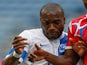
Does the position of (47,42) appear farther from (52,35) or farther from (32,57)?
(32,57)

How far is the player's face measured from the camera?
194 cm

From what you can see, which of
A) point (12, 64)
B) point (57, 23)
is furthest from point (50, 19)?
point (12, 64)

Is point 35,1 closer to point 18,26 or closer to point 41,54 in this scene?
point 18,26

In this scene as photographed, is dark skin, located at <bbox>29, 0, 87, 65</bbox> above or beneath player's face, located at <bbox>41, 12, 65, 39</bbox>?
beneath

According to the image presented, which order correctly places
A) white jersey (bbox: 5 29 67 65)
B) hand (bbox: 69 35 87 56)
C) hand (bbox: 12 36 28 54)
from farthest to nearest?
white jersey (bbox: 5 29 67 65) → hand (bbox: 12 36 28 54) → hand (bbox: 69 35 87 56)

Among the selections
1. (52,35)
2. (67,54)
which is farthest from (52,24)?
(67,54)

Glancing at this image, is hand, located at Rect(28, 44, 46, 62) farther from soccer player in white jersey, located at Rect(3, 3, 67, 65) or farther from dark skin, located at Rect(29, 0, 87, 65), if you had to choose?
soccer player in white jersey, located at Rect(3, 3, 67, 65)

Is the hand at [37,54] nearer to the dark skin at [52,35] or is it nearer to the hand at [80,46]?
the dark skin at [52,35]

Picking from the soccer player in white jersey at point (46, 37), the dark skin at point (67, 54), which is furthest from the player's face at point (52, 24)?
the dark skin at point (67, 54)

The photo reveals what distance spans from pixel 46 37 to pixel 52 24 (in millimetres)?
124

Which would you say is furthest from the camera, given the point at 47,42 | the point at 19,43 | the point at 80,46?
the point at 47,42

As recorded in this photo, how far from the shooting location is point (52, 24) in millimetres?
1945

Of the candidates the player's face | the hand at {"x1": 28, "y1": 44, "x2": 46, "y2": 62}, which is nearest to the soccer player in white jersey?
the player's face

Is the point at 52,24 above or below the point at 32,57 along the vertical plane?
above
